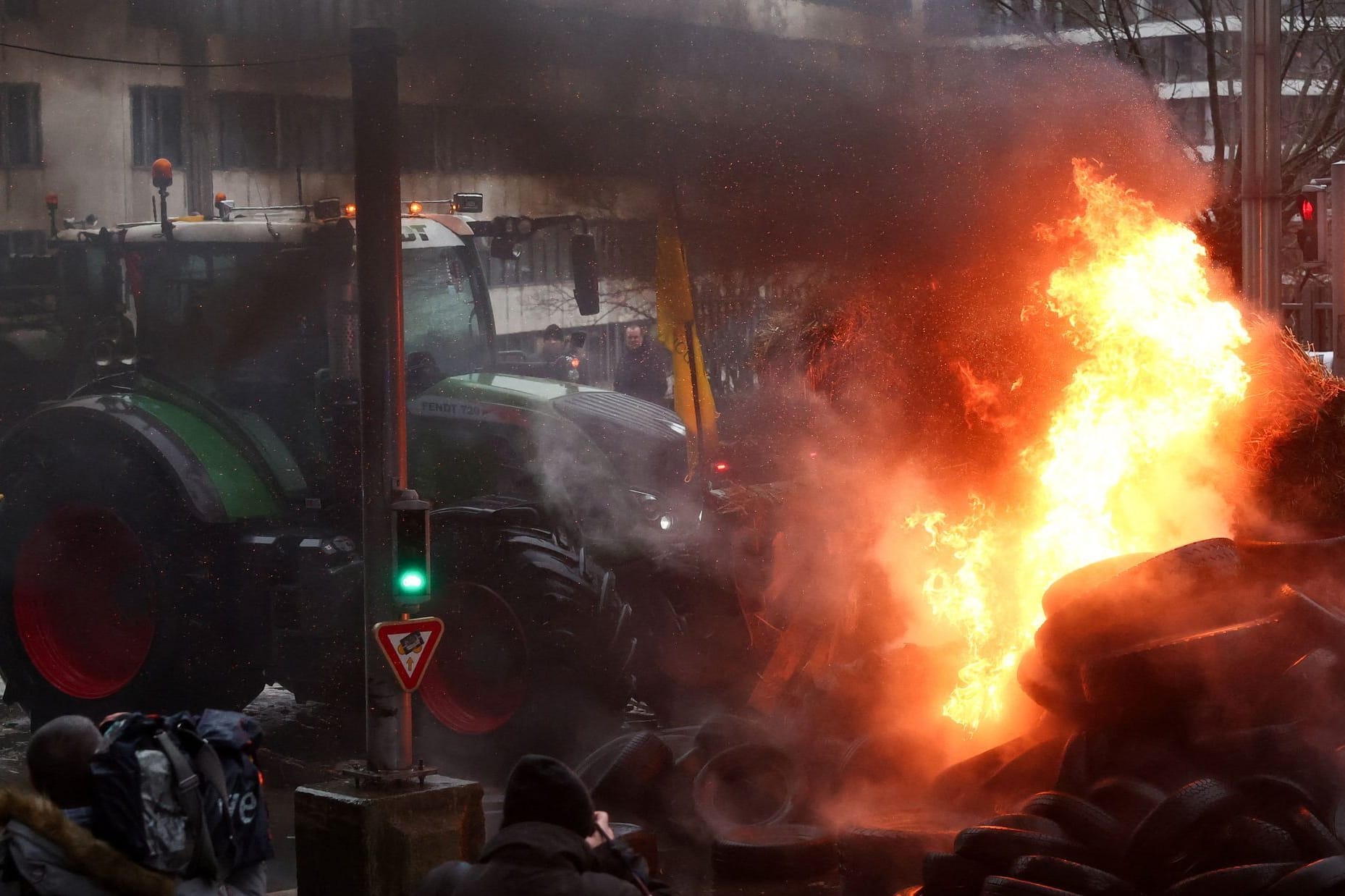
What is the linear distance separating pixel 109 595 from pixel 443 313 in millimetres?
2956

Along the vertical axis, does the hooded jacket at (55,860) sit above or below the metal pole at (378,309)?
below

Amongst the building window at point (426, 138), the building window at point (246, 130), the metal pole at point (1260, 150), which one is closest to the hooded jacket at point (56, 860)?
the building window at point (426, 138)

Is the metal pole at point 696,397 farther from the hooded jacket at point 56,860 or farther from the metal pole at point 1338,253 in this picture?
the hooded jacket at point 56,860

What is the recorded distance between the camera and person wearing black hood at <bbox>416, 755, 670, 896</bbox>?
338cm

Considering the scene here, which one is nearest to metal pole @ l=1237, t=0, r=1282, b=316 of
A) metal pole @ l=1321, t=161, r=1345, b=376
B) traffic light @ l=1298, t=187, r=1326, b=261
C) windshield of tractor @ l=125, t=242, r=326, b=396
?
metal pole @ l=1321, t=161, r=1345, b=376

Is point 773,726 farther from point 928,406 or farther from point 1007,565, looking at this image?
point 928,406

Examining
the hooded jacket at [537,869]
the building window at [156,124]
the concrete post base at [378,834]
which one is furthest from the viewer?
the building window at [156,124]

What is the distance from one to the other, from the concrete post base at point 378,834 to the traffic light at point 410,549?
81 cm

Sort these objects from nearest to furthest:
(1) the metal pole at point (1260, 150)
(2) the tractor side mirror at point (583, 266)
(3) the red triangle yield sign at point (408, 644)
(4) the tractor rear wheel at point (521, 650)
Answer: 1. (3) the red triangle yield sign at point (408, 644)
2. (4) the tractor rear wheel at point (521, 650)
3. (2) the tractor side mirror at point (583, 266)
4. (1) the metal pole at point (1260, 150)

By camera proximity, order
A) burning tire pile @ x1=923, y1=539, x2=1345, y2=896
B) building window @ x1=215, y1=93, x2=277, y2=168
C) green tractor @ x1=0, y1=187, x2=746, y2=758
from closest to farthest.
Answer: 1. burning tire pile @ x1=923, y1=539, x2=1345, y2=896
2. green tractor @ x1=0, y1=187, x2=746, y2=758
3. building window @ x1=215, y1=93, x2=277, y2=168

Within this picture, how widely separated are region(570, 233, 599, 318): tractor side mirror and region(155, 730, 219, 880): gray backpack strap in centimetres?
638

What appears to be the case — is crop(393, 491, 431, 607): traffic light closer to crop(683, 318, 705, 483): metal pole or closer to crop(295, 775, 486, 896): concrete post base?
crop(295, 775, 486, 896): concrete post base

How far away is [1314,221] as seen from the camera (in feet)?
44.4

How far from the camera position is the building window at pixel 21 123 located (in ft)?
44.9
